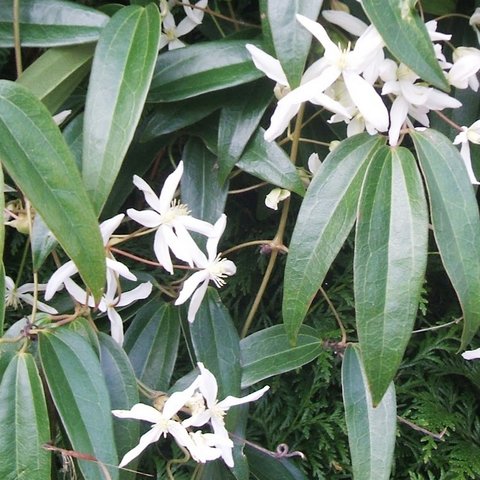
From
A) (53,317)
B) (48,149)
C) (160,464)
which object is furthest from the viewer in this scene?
(160,464)

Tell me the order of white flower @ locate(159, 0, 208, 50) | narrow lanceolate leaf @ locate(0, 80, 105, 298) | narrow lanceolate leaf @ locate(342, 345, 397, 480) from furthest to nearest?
white flower @ locate(159, 0, 208, 50) < narrow lanceolate leaf @ locate(342, 345, 397, 480) < narrow lanceolate leaf @ locate(0, 80, 105, 298)

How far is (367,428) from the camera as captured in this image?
2.18 feet

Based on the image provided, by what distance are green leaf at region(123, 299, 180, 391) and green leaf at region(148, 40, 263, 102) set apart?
0.21 meters

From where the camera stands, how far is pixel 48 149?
1.84 ft

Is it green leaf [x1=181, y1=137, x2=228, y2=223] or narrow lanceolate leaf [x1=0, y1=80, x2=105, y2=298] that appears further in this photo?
green leaf [x1=181, y1=137, x2=228, y2=223]

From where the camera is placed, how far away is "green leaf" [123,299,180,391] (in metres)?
0.73

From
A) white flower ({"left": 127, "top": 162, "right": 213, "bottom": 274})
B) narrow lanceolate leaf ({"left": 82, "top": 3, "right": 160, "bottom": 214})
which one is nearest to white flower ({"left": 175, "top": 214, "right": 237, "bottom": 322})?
white flower ({"left": 127, "top": 162, "right": 213, "bottom": 274})

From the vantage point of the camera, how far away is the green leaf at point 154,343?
0.73 m

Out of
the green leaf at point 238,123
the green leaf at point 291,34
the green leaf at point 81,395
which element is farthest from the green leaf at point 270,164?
the green leaf at point 81,395

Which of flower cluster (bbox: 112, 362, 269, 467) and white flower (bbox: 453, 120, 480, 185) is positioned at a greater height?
white flower (bbox: 453, 120, 480, 185)

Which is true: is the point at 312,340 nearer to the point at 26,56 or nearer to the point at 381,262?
the point at 381,262

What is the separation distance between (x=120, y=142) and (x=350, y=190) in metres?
0.19

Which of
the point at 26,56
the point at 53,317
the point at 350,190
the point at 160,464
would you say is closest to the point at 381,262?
the point at 350,190

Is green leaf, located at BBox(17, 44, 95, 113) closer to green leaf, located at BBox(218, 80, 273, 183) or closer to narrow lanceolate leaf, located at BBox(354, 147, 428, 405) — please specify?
green leaf, located at BBox(218, 80, 273, 183)
